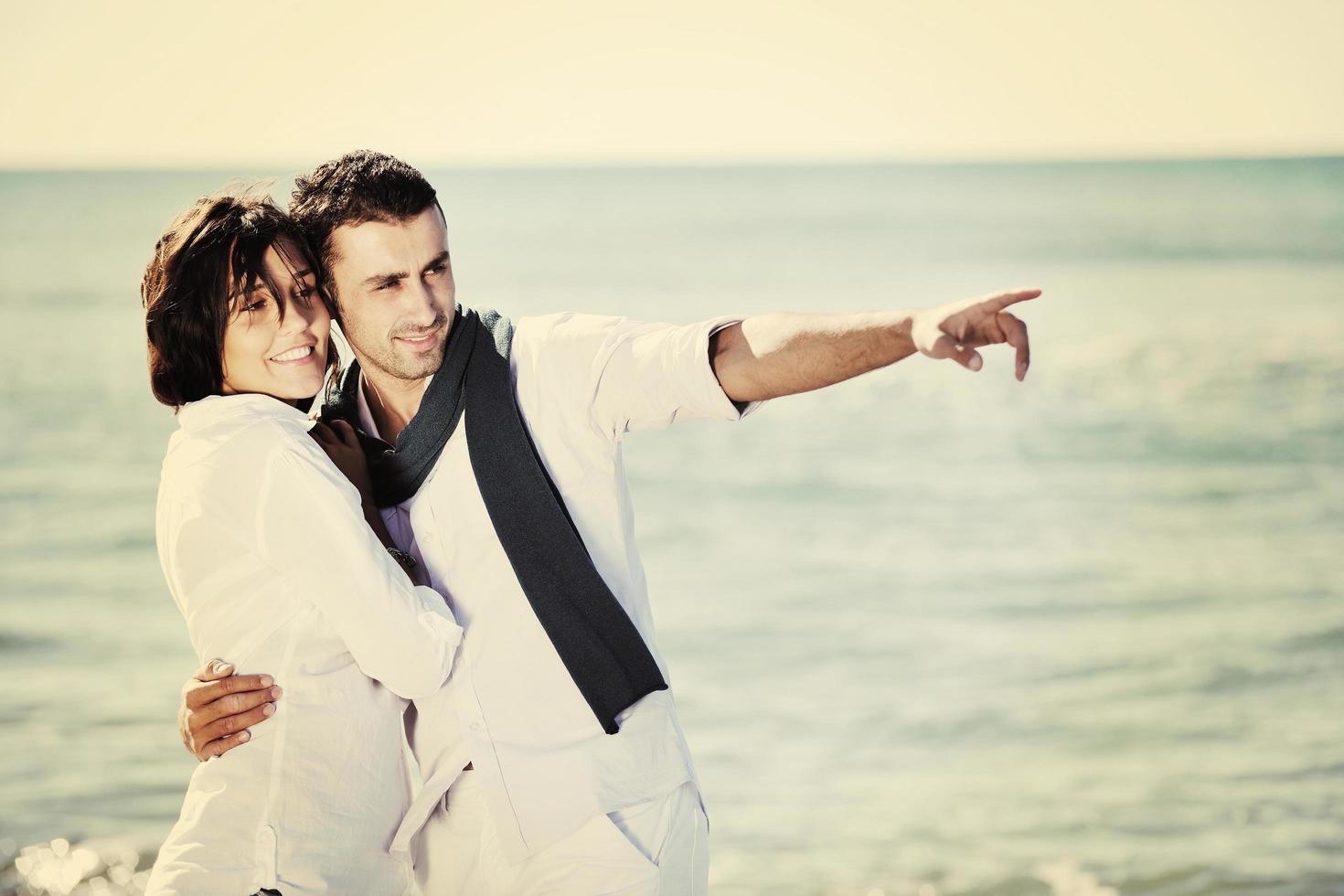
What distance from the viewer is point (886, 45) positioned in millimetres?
28266

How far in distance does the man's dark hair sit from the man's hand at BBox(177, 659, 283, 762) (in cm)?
74

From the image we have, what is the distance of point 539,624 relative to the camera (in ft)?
7.78

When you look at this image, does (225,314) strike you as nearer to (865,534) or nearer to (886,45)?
(865,534)

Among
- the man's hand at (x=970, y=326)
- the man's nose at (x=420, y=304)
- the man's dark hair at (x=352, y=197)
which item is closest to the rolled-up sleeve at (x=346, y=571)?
the man's nose at (x=420, y=304)

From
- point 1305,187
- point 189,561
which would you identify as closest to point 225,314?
point 189,561

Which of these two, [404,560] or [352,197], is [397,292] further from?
[404,560]

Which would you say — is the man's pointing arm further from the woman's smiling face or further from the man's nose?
the woman's smiling face

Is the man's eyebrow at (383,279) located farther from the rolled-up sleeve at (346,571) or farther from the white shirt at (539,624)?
the rolled-up sleeve at (346,571)

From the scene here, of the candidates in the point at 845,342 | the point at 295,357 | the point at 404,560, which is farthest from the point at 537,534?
the point at 845,342

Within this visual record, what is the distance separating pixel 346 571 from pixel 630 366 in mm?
582

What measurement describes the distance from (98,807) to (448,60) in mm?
23095

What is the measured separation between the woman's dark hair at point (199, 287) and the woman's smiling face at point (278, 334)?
0.04ft

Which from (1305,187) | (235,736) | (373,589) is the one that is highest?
(1305,187)

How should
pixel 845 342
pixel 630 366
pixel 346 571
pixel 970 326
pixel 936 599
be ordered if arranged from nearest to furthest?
pixel 970 326
pixel 845 342
pixel 346 571
pixel 630 366
pixel 936 599
